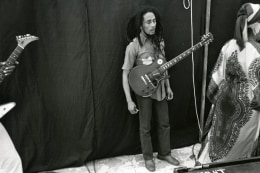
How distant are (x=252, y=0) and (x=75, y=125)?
237 cm

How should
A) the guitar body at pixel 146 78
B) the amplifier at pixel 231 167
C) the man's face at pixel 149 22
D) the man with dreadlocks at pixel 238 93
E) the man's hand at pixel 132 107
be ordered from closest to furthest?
the amplifier at pixel 231 167, the man with dreadlocks at pixel 238 93, the man's face at pixel 149 22, the guitar body at pixel 146 78, the man's hand at pixel 132 107

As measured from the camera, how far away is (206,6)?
3.64 meters

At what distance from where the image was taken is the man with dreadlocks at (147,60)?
320 centimetres

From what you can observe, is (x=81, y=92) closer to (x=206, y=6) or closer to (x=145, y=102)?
(x=145, y=102)

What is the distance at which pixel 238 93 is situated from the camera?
292 cm

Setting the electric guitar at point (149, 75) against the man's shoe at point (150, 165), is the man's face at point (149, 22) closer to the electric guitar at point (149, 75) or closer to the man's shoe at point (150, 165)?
the electric guitar at point (149, 75)

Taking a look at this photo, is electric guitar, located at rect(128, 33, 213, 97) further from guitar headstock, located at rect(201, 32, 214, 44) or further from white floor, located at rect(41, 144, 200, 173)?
white floor, located at rect(41, 144, 200, 173)

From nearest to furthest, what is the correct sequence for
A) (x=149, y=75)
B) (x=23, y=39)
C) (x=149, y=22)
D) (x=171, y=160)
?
(x=23, y=39), (x=149, y=22), (x=149, y=75), (x=171, y=160)

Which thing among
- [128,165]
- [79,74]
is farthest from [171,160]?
[79,74]

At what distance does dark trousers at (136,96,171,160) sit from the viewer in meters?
3.45

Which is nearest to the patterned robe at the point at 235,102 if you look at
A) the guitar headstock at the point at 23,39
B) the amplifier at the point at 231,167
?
the amplifier at the point at 231,167

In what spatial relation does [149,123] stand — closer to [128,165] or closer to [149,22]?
[128,165]

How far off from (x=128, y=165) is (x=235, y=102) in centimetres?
143

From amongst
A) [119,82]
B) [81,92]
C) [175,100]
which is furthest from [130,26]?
[175,100]
